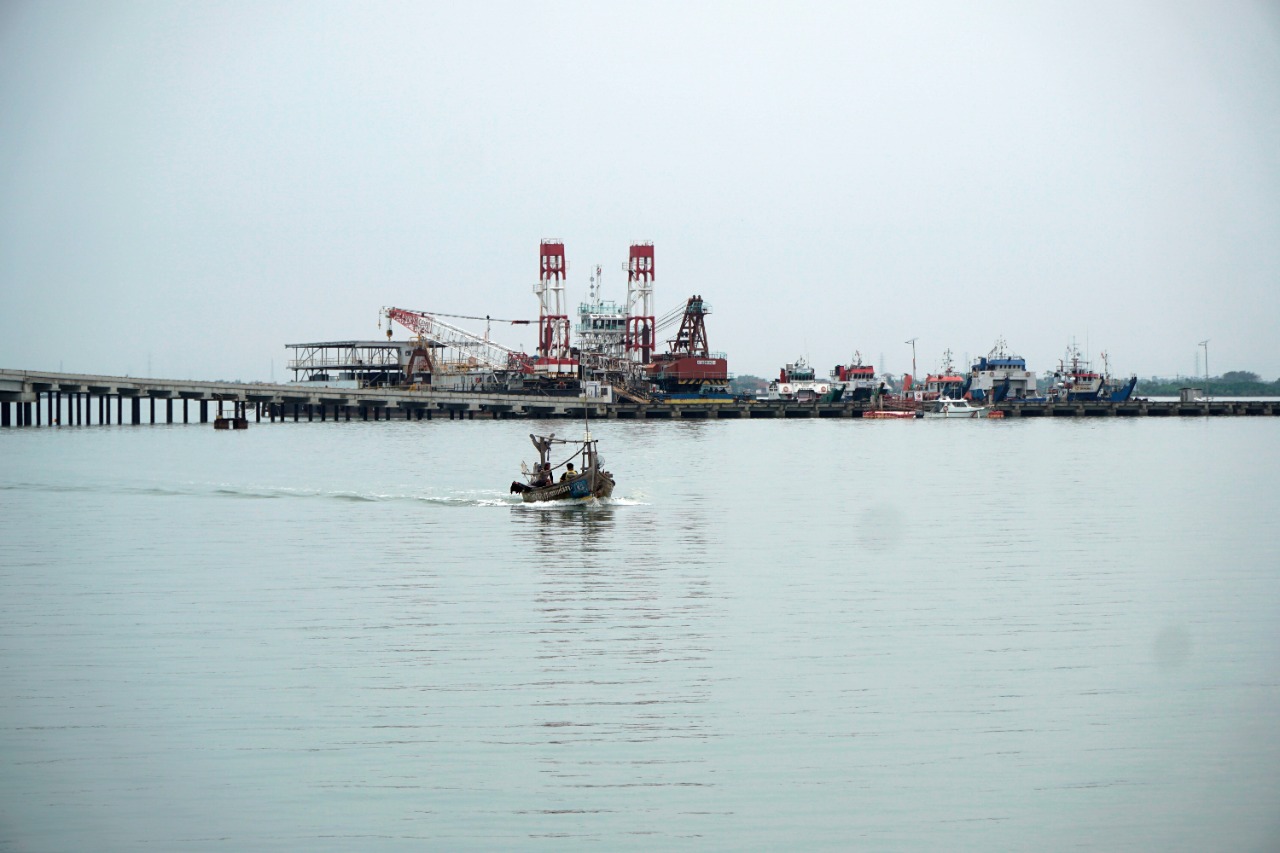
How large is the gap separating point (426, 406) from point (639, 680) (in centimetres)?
13094

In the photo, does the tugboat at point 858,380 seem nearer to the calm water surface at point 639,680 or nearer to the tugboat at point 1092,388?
the tugboat at point 1092,388

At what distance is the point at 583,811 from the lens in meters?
14.6

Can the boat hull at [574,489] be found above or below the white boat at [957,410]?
below

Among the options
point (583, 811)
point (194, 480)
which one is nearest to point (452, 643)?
point (583, 811)

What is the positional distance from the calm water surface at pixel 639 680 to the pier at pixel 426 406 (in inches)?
3205

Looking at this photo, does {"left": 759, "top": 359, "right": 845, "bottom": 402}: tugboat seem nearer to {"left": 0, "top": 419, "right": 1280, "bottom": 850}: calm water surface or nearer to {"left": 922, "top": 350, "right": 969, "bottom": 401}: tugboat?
{"left": 922, "top": 350, "right": 969, "bottom": 401}: tugboat

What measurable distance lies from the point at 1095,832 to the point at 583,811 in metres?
5.93

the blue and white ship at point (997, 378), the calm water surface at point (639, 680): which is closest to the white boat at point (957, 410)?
the blue and white ship at point (997, 378)

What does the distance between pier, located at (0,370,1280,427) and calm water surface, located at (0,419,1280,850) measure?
8140 centimetres

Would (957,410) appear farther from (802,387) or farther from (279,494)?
(279,494)

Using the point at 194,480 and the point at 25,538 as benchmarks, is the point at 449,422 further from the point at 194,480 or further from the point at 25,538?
the point at 25,538

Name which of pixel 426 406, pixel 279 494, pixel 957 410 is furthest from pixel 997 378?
pixel 279 494

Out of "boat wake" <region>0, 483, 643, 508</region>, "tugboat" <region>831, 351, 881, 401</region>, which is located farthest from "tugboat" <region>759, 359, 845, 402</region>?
"boat wake" <region>0, 483, 643, 508</region>

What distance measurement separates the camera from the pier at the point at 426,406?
124 m
